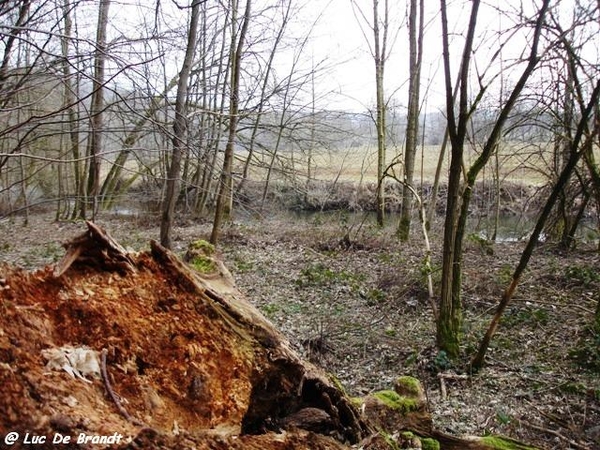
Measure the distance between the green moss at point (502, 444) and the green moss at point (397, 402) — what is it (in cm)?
44

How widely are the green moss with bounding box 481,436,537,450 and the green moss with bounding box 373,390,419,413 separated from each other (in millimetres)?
437

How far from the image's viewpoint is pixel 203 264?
11.0 ft

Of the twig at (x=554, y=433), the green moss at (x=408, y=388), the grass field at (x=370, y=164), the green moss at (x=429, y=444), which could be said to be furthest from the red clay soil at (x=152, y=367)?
the grass field at (x=370, y=164)

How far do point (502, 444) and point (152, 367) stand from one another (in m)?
2.11

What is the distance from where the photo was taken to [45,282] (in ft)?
6.25

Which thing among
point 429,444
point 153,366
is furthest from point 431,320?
point 153,366

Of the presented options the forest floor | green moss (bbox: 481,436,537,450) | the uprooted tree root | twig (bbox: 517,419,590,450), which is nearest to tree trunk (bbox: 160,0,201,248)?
the forest floor

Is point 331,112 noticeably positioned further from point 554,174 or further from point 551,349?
point 551,349

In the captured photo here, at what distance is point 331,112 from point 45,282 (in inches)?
409

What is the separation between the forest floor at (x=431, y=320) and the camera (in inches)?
167

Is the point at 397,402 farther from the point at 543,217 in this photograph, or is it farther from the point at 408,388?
the point at 543,217

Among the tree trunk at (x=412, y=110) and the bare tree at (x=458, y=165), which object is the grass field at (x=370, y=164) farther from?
the bare tree at (x=458, y=165)

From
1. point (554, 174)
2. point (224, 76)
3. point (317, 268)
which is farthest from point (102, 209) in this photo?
point (554, 174)

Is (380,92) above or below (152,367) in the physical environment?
above
